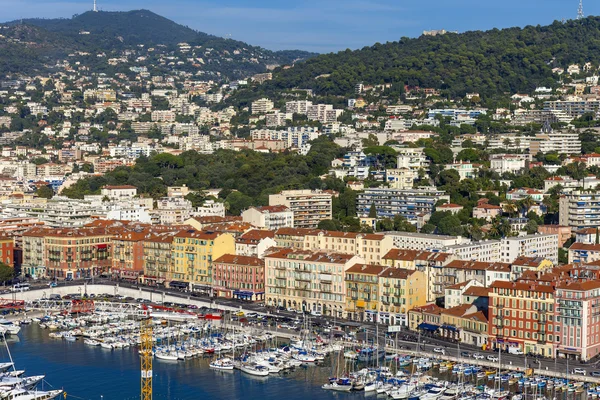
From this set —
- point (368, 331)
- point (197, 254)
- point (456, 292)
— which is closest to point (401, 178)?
point (197, 254)

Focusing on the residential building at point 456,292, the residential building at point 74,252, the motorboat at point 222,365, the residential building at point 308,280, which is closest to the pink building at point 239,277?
the residential building at point 308,280

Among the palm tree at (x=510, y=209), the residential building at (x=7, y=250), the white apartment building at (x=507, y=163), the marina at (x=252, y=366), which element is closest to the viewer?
the marina at (x=252, y=366)

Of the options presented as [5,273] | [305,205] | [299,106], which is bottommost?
[5,273]


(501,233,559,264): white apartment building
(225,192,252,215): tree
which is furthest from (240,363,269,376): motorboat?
(225,192,252,215): tree

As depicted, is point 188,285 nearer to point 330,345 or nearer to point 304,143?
point 330,345

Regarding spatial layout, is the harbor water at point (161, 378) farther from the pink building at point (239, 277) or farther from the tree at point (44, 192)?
the tree at point (44, 192)

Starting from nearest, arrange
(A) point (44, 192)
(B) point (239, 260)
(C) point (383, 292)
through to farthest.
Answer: (C) point (383, 292)
(B) point (239, 260)
(A) point (44, 192)

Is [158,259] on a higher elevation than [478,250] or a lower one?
lower

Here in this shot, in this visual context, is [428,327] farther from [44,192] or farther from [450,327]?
[44,192]
